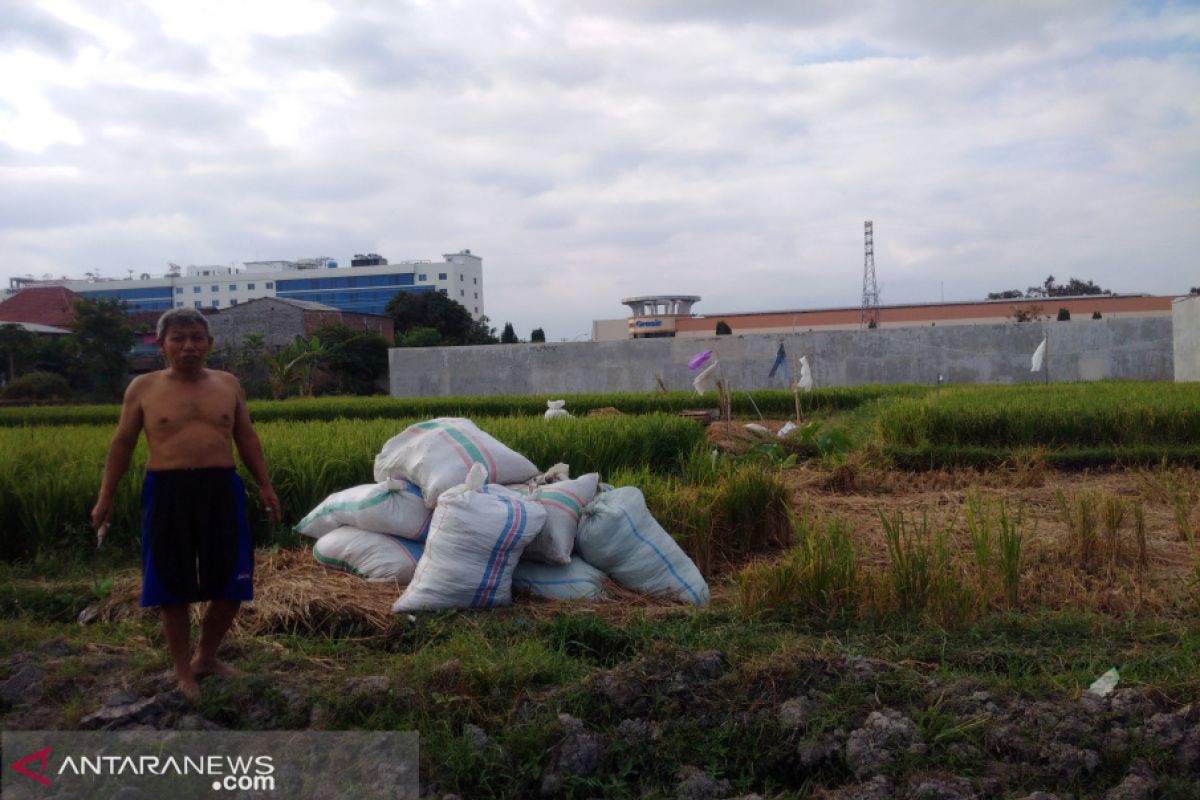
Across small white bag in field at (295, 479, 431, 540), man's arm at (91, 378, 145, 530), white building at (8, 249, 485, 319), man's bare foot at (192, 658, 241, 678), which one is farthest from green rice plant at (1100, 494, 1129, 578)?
white building at (8, 249, 485, 319)

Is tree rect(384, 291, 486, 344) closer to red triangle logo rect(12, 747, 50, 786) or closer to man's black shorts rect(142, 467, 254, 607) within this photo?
man's black shorts rect(142, 467, 254, 607)

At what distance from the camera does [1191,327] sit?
1667cm

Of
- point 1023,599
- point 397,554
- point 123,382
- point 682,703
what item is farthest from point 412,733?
point 123,382

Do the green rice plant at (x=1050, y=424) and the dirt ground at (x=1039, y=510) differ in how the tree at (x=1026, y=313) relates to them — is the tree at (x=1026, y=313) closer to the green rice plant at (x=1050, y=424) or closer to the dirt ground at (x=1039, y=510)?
the green rice plant at (x=1050, y=424)

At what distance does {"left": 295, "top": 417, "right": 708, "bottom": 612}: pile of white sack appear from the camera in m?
3.88

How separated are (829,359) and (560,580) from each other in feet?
69.1

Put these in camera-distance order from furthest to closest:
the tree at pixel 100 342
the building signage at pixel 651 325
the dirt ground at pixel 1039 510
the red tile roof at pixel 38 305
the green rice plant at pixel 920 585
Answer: the red tile roof at pixel 38 305 < the building signage at pixel 651 325 < the tree at pixel 100 342 < the dirt ground at pixel 1039 510 < the green rice plant at pixel 920 585

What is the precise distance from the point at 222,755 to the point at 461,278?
7562cm

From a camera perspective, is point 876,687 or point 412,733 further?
point 876,687

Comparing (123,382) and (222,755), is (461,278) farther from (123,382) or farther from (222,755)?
(222,755)

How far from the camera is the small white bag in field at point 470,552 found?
3.85 metres

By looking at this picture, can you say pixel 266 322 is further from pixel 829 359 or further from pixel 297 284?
pixel 297 284

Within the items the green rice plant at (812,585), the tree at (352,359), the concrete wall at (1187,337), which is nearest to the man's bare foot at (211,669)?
the green rice plant at (812,585)

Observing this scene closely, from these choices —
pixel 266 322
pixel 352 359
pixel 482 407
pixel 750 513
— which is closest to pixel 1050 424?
pixel 750 513
